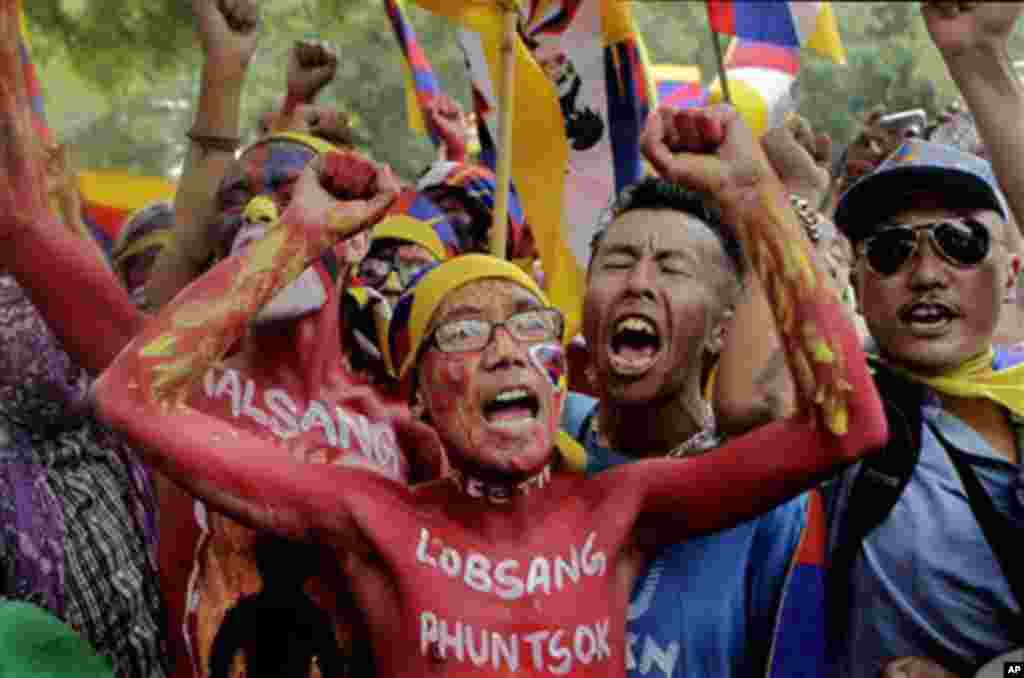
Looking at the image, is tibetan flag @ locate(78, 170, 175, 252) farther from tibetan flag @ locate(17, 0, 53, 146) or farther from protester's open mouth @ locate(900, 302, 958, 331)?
protester's open mouth @ locate(900, 302, 958, 331)

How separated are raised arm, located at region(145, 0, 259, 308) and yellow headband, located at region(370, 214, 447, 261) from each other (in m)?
0.49

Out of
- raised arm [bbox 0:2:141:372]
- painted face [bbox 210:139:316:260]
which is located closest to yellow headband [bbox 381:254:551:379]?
painted face [bbox 210:139:316:260]

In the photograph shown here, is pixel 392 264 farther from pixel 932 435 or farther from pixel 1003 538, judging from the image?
pixel 1003 538

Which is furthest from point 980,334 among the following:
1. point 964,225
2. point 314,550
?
point 314,550

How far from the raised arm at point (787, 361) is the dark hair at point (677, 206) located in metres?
0.47

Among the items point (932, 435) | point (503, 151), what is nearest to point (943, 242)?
point (932, 435)

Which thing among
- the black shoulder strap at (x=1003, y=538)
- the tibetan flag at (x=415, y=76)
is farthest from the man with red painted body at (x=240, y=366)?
the tibetan flag at (x=415, y=76)

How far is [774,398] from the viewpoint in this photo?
3.75 m

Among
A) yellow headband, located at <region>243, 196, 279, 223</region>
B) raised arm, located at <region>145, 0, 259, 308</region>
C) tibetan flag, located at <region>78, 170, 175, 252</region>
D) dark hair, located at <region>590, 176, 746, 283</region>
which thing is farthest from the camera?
tibetan flag, located at <region>78, 170, 175, 252</region>

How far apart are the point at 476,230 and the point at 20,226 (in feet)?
6.51

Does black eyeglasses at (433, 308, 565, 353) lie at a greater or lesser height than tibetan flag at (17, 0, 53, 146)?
lesser

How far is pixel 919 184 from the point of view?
3637 mm

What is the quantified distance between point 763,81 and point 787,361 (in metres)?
3.86

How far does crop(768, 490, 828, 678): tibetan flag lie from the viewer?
352 cm
